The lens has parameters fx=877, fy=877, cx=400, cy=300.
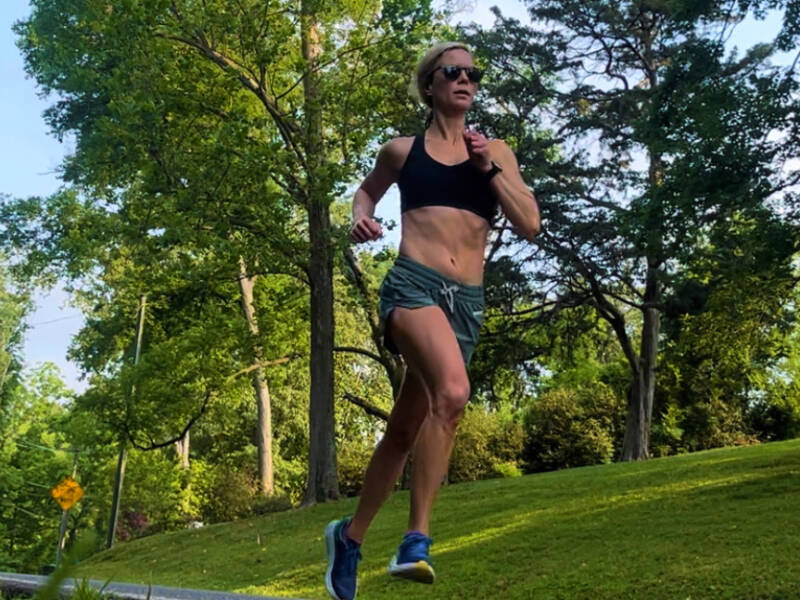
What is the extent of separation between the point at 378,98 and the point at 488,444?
1593 cm

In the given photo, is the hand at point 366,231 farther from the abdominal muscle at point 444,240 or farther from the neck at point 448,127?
the neck at point 448,127

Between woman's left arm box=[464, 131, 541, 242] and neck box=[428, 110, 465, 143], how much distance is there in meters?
0.14

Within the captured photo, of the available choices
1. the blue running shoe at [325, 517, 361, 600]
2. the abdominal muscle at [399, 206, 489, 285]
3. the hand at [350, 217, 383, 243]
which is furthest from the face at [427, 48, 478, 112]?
the blue running shoe at [325, 517, 361, 600]

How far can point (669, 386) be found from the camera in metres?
30.9

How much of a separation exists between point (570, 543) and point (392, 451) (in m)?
6.79

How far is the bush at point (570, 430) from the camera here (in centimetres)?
3017

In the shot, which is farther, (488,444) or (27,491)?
(27,491)

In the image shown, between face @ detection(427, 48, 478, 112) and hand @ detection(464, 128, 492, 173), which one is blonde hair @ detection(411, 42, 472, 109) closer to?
face @ detection(427, 48, 478, 112)

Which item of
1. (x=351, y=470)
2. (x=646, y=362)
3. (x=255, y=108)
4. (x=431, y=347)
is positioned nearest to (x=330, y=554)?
(x=431, y=347)

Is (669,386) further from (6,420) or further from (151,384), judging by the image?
(6,420)

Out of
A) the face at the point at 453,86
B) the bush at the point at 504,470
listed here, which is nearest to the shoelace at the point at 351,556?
the face at the point at 453,86

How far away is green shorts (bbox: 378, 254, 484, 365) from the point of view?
2.99 m

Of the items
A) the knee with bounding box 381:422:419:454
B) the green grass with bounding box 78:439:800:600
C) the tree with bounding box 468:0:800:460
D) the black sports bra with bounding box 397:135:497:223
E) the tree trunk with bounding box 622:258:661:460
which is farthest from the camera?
the tree trunk with bounding box 622:258:661:460

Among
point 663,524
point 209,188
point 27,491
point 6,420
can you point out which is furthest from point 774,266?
point 6,420
